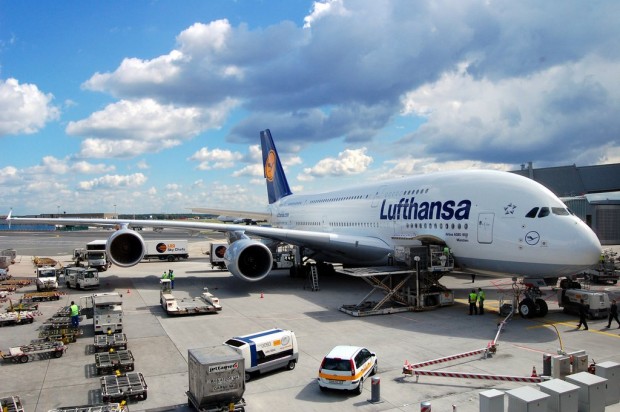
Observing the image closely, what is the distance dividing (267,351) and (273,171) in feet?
104

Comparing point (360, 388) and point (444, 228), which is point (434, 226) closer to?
point (444, 228)

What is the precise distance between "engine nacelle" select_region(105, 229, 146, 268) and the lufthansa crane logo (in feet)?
59.5

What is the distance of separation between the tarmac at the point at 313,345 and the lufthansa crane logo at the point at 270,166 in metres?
18.9

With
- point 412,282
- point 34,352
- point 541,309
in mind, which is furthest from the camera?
point 412,282

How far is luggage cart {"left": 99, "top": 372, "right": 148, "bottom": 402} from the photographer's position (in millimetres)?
10344

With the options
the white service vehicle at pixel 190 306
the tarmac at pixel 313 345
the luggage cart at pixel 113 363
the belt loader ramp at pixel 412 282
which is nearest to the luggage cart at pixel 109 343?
the tarmac at pixel 313 345

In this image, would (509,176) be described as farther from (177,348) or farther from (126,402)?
(126,402)

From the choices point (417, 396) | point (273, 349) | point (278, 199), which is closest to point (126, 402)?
point (273, 349)

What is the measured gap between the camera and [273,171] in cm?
4303

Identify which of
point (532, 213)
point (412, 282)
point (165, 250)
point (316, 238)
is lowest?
point (165, 250)

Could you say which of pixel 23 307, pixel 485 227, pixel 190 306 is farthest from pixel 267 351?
pixel 23 307

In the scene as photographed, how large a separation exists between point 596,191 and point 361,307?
1980 inches

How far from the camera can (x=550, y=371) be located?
11422 millimetres

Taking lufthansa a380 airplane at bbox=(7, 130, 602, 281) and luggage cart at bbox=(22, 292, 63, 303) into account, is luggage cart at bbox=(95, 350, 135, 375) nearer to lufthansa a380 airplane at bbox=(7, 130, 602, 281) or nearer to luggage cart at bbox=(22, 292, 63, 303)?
lufthansa a380 airplane at bbox=(7, 130, 602, 281)
